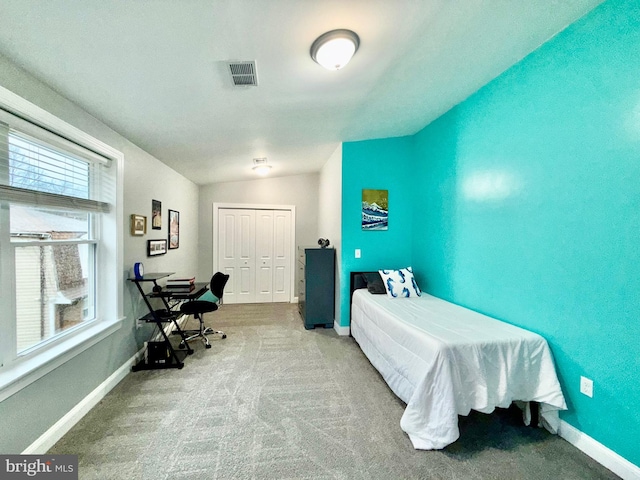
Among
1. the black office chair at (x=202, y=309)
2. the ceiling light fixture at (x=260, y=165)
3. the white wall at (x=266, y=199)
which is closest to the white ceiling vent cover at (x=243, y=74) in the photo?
the ceiling light fixture at (x=260, y=165)

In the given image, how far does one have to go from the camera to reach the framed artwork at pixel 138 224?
270 centimetres

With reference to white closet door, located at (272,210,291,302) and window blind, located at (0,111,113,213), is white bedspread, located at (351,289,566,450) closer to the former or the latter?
window blind, located at (0,111,113,213)

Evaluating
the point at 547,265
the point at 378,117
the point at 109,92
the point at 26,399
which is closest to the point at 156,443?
the point at 26,399

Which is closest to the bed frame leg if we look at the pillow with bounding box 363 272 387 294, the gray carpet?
the gray carpet

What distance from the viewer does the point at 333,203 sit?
13.5ft

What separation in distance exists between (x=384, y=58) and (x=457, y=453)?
8.93ft

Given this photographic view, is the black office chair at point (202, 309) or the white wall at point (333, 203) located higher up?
the white wall at point (333, 203)

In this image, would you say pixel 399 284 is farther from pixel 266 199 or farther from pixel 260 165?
pixel 266 199

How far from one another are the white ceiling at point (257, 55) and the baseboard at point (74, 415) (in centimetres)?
218

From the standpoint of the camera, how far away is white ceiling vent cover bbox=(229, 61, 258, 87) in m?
1.71

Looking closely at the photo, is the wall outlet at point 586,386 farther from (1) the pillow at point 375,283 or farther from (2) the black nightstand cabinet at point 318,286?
(2) the black nightstand cabinet at point 318,286

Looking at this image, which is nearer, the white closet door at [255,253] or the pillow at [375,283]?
the pillow at [375,283]

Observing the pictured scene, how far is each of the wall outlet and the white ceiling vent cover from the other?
2958 millimetres

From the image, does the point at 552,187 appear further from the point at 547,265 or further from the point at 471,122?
the point at 471,122
